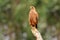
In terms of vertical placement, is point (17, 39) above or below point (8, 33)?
below

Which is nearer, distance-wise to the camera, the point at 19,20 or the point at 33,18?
the point at 33,18

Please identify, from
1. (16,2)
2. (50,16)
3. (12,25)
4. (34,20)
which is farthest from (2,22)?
(34,20)

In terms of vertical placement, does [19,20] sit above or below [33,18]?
above

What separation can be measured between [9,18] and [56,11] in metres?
0.45

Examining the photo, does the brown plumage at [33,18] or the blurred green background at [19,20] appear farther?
the blurred green background at [19,20]

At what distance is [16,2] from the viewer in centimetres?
206

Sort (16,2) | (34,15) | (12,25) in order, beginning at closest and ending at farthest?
1. (34,15)
2. (16,2)
3. (12,25)

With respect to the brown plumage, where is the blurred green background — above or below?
above

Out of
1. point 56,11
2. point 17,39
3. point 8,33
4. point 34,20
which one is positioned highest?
point 56,11

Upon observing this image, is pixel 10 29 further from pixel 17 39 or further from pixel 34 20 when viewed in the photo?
pixel 34 20

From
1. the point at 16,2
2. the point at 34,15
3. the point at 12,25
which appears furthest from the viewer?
the point at 12,25

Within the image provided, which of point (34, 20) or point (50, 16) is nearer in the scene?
point (34, 20)

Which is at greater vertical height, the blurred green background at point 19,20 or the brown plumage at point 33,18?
the blurred green background at point 19,20

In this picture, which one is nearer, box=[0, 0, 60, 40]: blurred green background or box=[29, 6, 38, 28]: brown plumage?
box=[29, 6, 38, 28]: brown plumage
